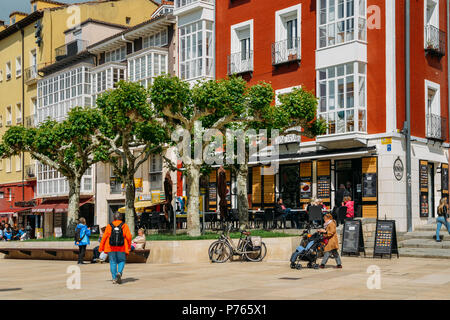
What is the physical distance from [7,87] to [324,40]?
35.0 meters

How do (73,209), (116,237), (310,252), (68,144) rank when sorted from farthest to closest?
(73,209) → (68,144) → (310,252) → (116,237)

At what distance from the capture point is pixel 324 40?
2678cm

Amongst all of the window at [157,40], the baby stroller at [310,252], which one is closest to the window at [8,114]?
the window at [157,40]

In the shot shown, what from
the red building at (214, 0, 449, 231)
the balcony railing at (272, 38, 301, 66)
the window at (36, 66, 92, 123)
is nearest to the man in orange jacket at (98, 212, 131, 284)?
the red building at (214, 0, 449, 231)

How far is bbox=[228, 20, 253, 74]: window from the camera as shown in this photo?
3092 centimetres

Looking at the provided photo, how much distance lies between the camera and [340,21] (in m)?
26.0

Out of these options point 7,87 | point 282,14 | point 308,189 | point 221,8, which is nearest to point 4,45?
point 7,87

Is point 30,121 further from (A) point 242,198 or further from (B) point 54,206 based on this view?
(A) point 242,198

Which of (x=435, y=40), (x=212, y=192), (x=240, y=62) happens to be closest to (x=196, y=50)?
(x=240, y=62)

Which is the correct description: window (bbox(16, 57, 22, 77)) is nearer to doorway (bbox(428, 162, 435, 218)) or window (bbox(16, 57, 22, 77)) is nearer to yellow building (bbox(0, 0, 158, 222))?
yellow building (bbox(0, 0, 158, 222))

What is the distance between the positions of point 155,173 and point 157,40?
7.88 metres

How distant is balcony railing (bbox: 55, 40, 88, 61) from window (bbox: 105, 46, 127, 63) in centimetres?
406
